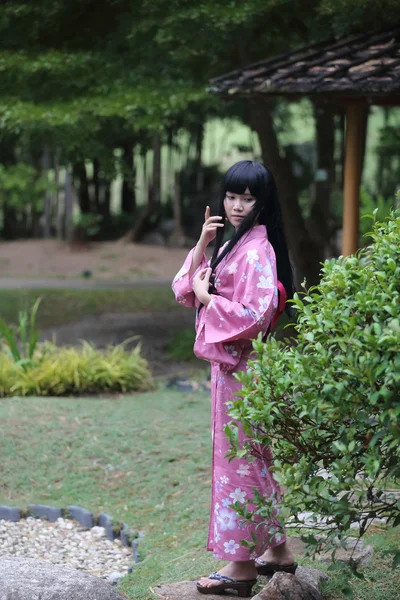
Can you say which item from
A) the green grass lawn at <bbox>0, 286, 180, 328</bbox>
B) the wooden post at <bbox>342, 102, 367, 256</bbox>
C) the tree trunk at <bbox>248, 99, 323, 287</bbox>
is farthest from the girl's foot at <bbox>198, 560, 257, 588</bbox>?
the green grass lawn at <bbox>0, 286, 180, 328</bbox>

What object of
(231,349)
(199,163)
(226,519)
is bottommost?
(226,519)

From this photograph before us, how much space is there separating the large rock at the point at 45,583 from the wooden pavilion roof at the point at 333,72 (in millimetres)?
4295

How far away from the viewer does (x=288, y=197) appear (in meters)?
10.2

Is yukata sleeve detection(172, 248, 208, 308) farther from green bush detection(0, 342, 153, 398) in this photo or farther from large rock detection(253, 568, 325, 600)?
green bush detection(0, 342, 153, 398)

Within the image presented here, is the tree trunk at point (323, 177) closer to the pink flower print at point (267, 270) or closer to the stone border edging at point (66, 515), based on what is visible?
the stone border edging at point (66, 515)

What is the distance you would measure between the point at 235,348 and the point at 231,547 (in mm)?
770

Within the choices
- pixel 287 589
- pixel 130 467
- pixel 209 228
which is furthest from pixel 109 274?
pixel 287 589

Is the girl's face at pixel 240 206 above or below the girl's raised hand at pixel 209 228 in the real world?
above

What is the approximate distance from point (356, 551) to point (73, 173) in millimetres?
14988

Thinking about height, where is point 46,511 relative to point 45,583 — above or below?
below

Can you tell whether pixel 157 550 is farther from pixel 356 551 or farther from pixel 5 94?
pixel 5 94

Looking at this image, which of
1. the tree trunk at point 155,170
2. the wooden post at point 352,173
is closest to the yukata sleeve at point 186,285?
the wooden post at point 352,173

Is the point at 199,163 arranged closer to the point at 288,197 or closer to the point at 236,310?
the point at 288,197

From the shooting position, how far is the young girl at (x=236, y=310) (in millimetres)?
3355
